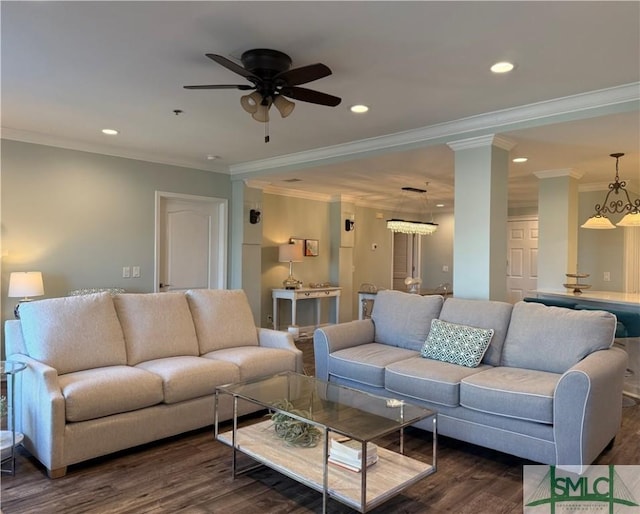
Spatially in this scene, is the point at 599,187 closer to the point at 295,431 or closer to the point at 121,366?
the point at 295,431

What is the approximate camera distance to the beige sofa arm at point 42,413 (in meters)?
2.57

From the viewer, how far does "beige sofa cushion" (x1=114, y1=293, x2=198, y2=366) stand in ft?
11.2

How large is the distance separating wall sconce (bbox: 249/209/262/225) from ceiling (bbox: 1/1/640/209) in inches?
41.7

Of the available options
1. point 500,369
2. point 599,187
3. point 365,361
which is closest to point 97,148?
point 365,361

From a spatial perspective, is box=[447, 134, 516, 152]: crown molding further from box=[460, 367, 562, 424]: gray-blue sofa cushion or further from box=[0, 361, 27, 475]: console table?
box=[0, 361, 27, 475]: console table

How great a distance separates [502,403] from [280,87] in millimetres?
2347

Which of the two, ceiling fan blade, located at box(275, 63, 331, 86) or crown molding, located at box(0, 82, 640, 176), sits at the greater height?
crown molding, located at box(0, 82, 640, 176)

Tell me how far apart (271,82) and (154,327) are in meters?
2.01

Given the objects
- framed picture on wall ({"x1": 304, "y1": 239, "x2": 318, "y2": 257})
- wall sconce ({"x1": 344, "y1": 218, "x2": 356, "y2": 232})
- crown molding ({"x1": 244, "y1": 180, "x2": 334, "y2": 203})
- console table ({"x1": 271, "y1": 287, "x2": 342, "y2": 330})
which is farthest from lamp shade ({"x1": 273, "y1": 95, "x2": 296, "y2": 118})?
wall sconce ({"x1": 344, "y1": 218, "x2": 356, "y2": 232})

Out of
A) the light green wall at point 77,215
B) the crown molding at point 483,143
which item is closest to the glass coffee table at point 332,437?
the crown molding at point 483,143

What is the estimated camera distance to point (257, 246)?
21.2ft

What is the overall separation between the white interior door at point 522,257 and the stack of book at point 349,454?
22.1 ft

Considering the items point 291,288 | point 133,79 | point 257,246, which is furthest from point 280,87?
point 291,288

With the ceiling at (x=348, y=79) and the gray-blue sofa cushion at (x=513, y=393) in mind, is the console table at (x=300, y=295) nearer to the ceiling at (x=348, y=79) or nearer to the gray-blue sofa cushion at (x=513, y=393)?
the ceiling at (x=348, y=79)
